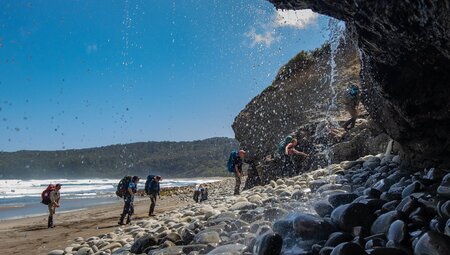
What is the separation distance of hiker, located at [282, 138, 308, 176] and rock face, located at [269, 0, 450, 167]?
809 cm

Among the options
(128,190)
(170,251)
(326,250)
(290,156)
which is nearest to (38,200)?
(128,190)

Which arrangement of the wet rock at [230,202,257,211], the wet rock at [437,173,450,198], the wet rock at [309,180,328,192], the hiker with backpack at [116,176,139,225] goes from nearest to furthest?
the wet rock at [437,173,450,198], the wet rock at [230,202,257,211], the wet rock at [309,180,328,192], the hiker with backpack at [116,176,139,225]

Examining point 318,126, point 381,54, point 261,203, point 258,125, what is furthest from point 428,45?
point 258,125

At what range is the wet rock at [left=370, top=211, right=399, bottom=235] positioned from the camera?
402cm

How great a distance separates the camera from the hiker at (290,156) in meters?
A: 14.6

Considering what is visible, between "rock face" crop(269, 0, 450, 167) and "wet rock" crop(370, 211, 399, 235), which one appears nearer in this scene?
"rock face" crop(269, 0, 450, 167)

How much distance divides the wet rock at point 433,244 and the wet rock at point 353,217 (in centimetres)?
101

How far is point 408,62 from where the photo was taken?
4895 millimetres

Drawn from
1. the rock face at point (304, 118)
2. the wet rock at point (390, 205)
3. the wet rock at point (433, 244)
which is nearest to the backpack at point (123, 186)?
the rock face at point (304, 118)

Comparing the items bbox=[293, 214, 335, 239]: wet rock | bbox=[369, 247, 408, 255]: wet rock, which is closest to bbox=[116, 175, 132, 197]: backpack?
bbox=[293, 214, 335, 239]: wet rock

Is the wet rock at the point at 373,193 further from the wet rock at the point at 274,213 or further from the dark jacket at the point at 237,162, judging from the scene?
the dark jacket at the point at 237,162

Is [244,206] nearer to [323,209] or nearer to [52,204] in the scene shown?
[323,209]

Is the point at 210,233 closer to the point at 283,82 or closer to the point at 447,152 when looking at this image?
the point at 447,152

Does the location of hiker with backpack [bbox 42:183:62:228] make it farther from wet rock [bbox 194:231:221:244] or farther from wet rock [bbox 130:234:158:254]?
wet rock [bbox 194:231:221:244]
